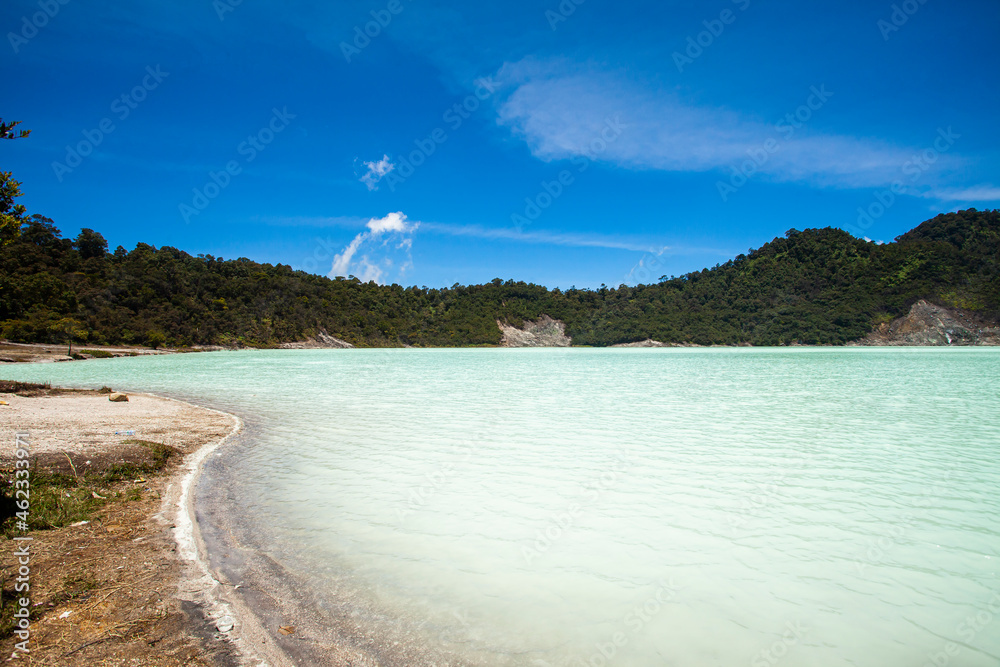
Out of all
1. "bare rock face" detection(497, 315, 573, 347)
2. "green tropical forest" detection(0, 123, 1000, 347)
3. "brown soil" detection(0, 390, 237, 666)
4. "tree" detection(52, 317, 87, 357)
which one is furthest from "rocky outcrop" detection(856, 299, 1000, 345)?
"tree" detection(52, 317, 87, 357)

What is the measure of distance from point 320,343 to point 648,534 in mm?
104816

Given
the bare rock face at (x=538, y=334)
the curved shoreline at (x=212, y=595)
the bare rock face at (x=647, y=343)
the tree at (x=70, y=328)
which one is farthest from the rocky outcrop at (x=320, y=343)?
the curved shoreline at (x=212, y=595)

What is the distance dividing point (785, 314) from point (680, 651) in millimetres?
134552

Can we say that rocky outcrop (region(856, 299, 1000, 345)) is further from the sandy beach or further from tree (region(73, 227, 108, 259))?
tree (region(73, 227, 108, 259))

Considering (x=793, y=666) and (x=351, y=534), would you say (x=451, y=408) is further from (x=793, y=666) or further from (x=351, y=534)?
(x=793, y=666)

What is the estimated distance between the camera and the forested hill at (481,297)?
60.3m

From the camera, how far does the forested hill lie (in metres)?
60.3

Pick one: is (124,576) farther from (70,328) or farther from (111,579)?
(70,328)

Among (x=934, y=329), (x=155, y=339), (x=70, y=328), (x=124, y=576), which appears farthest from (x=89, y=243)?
(x=934, y=329)

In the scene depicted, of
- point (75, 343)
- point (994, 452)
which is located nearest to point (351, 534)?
point (994, 452)

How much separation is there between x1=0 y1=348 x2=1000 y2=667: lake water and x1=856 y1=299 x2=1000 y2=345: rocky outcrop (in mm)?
112995

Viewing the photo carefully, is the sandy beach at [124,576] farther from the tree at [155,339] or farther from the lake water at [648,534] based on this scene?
the tree at [155,339]

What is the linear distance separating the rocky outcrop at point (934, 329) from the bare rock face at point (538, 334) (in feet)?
232

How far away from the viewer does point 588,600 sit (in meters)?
4.01
